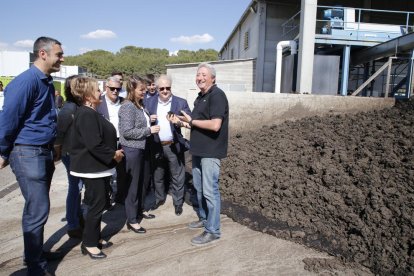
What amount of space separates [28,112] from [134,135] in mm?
1231

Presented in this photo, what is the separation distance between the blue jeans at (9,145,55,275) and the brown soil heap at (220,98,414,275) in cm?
245

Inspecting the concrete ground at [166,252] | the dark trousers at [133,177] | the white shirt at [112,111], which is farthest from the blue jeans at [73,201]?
the white shirt at [112,111]

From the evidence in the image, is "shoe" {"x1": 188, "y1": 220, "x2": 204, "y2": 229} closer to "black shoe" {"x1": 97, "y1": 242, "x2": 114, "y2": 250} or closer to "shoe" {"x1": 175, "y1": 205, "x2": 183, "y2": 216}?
"shoe" {"x1": 175, "y1": 205, "x2": 183, "y2": 216}

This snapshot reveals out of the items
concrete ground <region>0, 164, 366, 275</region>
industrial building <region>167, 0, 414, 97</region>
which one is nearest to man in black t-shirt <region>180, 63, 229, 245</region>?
concrete ground <region>0, 164, 366, 275</region>

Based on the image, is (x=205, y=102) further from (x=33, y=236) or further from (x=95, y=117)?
(x=33, y=236)

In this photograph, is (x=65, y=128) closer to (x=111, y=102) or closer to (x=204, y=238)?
(x=111, y=102)

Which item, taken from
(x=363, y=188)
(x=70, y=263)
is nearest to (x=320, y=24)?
(x=363, y=188)

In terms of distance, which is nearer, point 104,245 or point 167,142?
point 104,245

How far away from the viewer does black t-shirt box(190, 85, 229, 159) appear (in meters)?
3.46

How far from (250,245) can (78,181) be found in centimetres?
217

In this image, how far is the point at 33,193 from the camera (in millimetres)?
2797

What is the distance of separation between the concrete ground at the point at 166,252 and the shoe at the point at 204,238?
67 millimetres

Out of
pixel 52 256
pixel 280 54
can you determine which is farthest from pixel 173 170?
pixel 280 54

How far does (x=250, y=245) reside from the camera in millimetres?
3664
